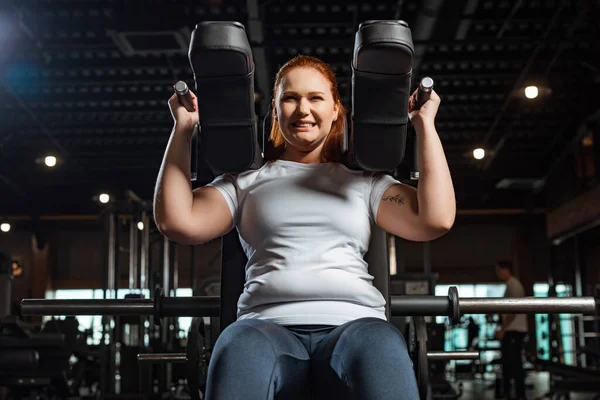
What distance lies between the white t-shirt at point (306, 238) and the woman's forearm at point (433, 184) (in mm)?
127

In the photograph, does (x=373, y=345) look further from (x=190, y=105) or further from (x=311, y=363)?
(x=190, y=105)

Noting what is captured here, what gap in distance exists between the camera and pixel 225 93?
1.31m

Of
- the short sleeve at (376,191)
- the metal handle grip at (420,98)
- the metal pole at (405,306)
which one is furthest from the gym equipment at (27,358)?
the metal handle grip at (420,98)

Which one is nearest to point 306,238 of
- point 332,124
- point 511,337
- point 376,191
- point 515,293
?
point 376,191

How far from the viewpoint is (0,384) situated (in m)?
4.26

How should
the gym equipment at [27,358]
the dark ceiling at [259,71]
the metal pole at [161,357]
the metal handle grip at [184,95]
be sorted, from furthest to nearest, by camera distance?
1. the dark ceiling at [259,71]
2. the gym equipment at [27,358]
3. the metal pole at [161,357]
4. the metal handle grip at [184,95]

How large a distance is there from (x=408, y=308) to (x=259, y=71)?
6006 millimetres

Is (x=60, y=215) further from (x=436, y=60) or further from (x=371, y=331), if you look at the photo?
(x=371, y=331)

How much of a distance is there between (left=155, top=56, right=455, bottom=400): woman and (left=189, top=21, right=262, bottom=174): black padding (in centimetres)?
10

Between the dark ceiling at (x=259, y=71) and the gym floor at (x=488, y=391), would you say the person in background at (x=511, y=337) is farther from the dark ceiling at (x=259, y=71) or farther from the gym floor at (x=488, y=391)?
the dark ceiling at (x=259, y=71)

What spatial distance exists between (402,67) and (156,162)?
10.1 metres

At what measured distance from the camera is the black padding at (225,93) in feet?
4.04

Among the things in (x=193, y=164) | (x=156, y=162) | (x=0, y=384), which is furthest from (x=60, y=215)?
(x=193, y=164)

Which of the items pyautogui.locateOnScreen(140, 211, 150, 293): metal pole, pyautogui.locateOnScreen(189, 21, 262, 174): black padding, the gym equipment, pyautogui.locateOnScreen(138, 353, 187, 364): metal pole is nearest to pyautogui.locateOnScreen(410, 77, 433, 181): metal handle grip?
pyautogui.locateOnScreen(189, 21, 262, 174): black padding
